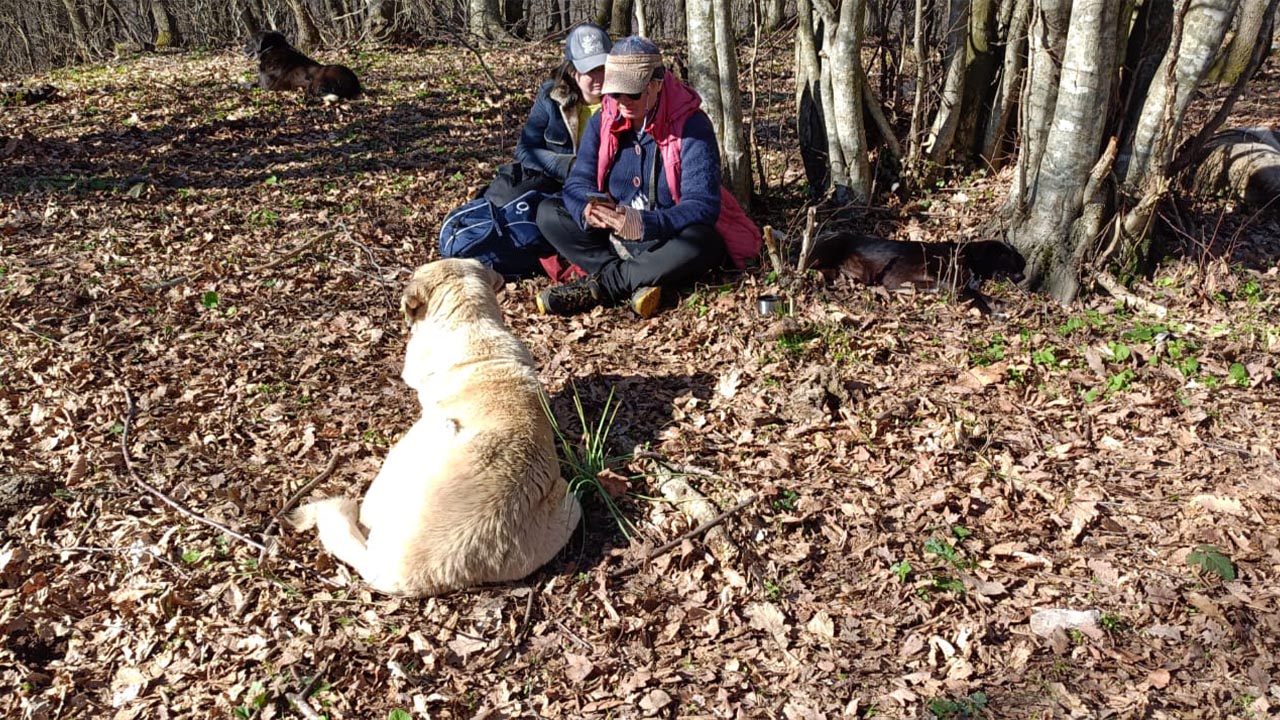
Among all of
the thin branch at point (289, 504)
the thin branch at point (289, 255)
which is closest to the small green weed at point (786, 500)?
the thin branch at point (289, 504)

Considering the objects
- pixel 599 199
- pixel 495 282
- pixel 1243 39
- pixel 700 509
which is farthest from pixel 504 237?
pixel 1243 39

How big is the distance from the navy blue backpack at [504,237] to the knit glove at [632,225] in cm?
122

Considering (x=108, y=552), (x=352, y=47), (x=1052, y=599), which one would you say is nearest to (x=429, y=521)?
(x=108, y=552)

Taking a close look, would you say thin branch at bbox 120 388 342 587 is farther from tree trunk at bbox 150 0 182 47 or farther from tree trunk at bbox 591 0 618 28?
tree trunk at bbox 150 0 182 47

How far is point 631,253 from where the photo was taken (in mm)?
6188

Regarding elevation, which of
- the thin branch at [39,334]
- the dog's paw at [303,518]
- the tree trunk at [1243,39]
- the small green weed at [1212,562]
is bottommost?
the small green weed at [1212,562]

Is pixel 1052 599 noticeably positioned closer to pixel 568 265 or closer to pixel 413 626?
pixel 413 626

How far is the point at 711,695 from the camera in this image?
332 cm

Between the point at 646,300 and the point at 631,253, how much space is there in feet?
1.41

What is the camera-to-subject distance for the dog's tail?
3.73 metres

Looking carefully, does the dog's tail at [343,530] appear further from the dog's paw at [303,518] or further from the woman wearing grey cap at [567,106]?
the woman wearing grey cap at [567,106]

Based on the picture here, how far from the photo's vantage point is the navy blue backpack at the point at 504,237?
668 centimetres

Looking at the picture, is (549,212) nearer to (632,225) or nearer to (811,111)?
(632,225)

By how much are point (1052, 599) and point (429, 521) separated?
2649mm
